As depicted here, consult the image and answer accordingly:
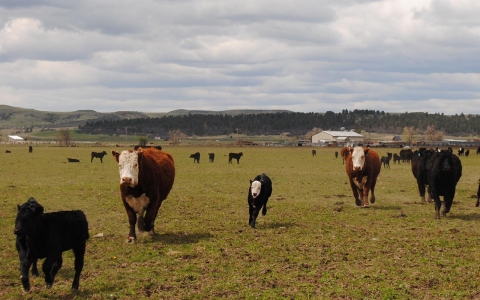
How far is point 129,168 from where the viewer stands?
40.8 ft

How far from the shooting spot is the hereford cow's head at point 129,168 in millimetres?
12281

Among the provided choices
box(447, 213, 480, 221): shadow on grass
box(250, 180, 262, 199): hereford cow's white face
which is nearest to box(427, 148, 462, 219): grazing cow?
box(447, 213, 480, 221): shadow on grass

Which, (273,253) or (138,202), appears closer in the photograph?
(273,253)

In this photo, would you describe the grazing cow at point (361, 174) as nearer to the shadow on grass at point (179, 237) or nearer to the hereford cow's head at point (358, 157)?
the hereford cow's head at point (358, 157)

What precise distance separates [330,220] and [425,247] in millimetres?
4330

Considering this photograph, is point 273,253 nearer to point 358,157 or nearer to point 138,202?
point 138,202

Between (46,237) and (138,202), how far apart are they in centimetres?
441

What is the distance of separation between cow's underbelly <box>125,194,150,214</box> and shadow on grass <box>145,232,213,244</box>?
0.83 meters

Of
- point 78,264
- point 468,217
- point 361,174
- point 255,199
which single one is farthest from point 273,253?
point 361,174

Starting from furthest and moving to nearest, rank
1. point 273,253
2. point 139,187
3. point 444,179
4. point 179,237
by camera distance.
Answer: point 444,179 < point 179,237 < point 139,187 < point 273,253

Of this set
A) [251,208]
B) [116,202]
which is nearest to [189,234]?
[251,208]

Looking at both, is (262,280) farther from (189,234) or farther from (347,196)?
(347,196)

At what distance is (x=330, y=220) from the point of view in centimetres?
1597

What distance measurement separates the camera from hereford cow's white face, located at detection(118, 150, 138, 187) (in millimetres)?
12281
